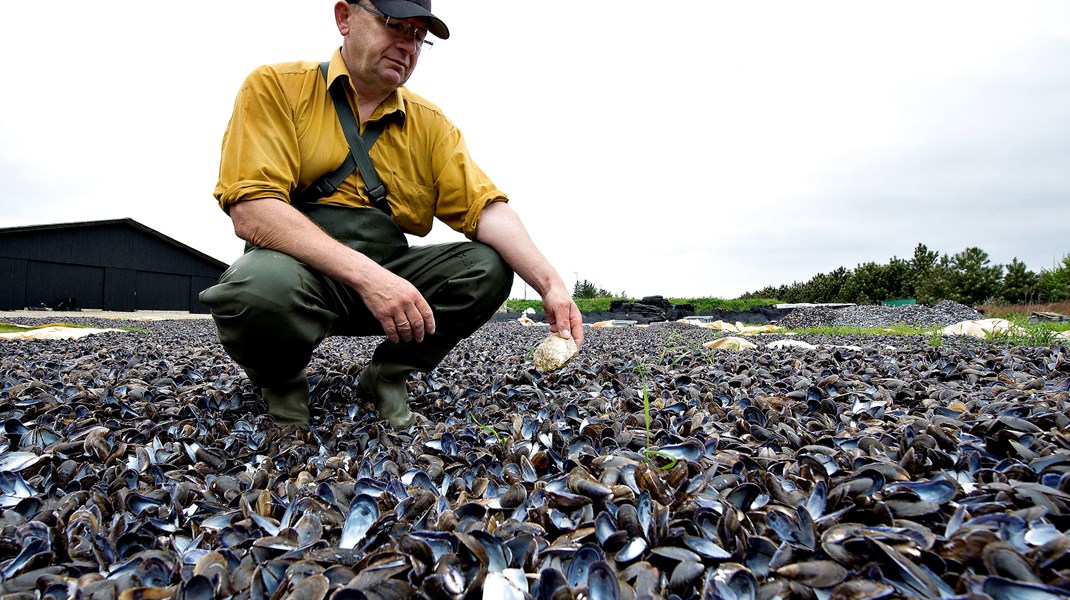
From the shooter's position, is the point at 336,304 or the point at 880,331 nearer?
the point at 336,304

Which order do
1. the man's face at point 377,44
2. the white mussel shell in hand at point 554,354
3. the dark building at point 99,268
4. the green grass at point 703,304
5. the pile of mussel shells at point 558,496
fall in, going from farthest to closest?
the dark building at point 99,268 → the green grass at point 703,304 → the white mussel shell in hand at point 554,354 → the man's face at point 377,44 → the pile of mussel shells at point 558,496

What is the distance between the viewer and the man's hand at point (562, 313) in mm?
2584

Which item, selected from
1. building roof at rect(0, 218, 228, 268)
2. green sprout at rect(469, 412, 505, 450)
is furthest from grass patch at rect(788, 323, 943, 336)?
building roof at rect(0, 218, 228, 268)

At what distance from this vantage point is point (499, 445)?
2.13m

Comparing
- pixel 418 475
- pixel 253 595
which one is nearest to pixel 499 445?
pixel 418 475

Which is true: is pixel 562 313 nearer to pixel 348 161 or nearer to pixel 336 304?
pixel 336 304

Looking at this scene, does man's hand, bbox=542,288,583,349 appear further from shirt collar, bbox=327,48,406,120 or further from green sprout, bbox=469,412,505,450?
shirt collar, bbox=327,48,406,120

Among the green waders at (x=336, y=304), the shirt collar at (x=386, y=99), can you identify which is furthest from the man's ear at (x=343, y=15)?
the green waders at (x=336, y=304)

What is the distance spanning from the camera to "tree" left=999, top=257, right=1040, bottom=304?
25016 millimetres

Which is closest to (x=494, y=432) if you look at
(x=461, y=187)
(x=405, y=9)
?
(x=461, y=187)

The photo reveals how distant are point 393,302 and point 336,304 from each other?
1.82ft

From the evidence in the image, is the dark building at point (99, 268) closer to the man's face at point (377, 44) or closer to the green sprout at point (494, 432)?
the man's face at point (377, 44)

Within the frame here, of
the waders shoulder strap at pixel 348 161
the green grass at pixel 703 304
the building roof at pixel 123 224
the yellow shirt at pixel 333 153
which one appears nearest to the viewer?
the yellow shirt at pixel 333 153

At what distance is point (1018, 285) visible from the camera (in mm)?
25641
